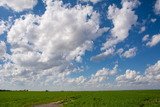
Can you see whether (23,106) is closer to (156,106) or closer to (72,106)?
(72,106)

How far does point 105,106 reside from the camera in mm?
30734

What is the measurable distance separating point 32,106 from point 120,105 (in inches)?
553

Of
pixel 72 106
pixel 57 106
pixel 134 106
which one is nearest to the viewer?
pixel 134 106

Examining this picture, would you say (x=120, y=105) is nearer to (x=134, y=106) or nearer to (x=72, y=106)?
(x=134, y=106)

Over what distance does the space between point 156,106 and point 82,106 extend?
8.67m

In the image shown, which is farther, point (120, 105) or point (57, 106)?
point (57, 106)

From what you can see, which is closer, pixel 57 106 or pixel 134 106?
pixel 134 106

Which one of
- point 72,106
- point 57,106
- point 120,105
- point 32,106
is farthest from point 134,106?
point 32,106

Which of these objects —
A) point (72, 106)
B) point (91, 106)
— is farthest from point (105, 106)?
point (72, 106)

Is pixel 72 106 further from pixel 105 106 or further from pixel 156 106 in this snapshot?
pixel 156 106

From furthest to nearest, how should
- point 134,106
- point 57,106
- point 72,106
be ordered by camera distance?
point 57,106 < point 72,106 < point 134,106

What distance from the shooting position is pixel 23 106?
125 feet

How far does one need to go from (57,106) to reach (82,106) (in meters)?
6.79

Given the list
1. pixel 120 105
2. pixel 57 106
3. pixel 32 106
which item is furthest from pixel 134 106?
pixel 32 106
